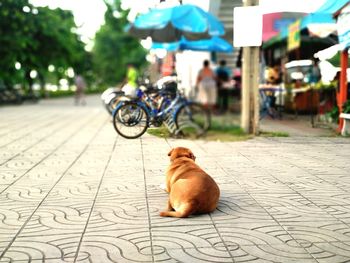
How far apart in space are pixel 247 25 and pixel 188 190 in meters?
1.52

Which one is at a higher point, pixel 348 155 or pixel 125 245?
pixel 348 155

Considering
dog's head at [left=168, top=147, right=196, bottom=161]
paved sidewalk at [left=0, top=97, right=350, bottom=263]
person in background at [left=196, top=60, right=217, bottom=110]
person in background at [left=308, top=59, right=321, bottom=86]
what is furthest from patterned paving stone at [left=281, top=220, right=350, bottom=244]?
person in background at [left=196, top=60, right=217, bottom=110]

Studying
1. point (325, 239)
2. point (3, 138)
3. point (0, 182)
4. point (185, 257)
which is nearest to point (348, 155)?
point (325, 239)

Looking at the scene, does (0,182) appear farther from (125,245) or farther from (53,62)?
(53,62)

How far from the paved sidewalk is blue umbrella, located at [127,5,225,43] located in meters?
2.43

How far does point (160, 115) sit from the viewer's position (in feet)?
9.64

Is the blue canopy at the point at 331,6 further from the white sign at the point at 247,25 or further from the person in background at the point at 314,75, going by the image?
the person in background at the point at 314,75

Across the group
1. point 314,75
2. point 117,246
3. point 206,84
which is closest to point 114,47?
point 206,84

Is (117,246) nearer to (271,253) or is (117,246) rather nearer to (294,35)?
(271,253)

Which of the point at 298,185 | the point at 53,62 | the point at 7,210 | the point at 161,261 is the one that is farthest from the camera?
the point at 53,62

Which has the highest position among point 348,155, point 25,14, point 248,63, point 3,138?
point 25,14

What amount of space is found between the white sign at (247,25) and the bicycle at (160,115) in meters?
0.56

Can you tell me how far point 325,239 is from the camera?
3318 mm

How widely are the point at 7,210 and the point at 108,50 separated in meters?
58.0
